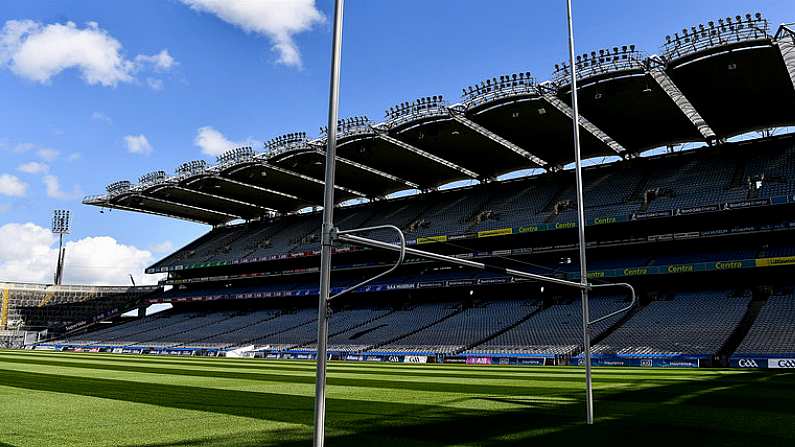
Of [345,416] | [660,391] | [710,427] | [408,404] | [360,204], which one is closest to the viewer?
[710,427]

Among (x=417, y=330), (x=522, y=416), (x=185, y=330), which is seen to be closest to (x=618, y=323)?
(x=417, y=330)

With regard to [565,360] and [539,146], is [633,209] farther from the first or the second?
[565,360]

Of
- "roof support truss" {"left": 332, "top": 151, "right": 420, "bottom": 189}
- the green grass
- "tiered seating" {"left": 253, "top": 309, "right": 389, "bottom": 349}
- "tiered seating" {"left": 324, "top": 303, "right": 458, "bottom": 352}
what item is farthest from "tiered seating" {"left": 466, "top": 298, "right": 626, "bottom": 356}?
"roof support truss" {"left": 332, "top": 151, "right": 420, "bottom": 189}

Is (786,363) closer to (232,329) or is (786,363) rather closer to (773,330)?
(773,330)

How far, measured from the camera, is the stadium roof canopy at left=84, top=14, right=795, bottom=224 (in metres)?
32.5

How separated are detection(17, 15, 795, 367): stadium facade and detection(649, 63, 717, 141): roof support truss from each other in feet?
0.40

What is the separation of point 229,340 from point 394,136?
22919 millimetres

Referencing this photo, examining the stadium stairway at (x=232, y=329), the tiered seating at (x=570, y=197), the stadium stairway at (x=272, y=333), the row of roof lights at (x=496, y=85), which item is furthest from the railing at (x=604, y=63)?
the stadium stairway at (x=232, y=329)

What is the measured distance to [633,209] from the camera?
42.0 meters

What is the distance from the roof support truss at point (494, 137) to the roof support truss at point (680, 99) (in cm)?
1139

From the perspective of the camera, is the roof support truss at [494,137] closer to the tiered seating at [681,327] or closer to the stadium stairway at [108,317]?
the tiered seating at [681,327]

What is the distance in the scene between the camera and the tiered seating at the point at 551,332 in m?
35.2

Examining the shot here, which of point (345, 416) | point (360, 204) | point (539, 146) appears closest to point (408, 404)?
point (345, 416)

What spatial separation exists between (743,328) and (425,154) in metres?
24.1
